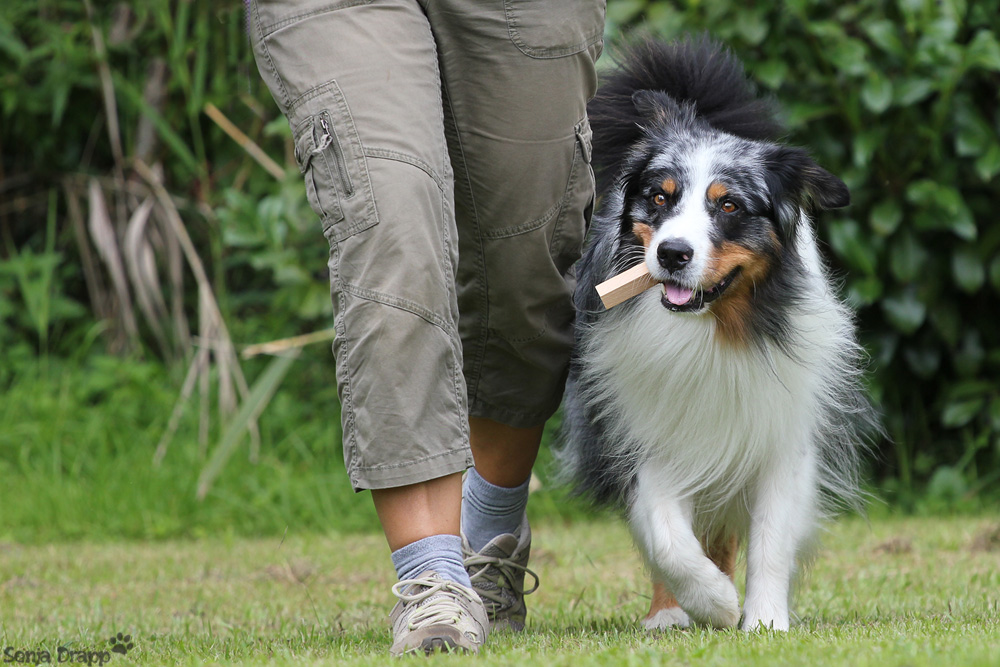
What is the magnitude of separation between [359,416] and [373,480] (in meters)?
0.13

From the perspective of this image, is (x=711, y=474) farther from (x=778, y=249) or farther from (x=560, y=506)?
(x=560, y=506)

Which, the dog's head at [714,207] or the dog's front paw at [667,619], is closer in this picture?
the dog's head at [714,207]

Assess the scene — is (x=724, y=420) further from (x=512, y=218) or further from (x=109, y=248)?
(x=109, y=248)

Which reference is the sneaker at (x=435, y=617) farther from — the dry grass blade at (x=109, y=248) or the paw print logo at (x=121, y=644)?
the dry grass blade at (x=109, y=248)

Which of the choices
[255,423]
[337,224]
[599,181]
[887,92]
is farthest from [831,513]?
[255,423]

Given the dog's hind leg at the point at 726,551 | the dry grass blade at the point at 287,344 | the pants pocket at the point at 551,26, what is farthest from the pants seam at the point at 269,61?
the dry grass blade at the point at 287,344

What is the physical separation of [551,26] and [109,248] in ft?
13.3

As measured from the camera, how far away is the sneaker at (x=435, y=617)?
2.21m

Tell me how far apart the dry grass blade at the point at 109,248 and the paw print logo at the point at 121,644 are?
3.67 m

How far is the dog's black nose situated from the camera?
260cm

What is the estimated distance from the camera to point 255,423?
5676 mm

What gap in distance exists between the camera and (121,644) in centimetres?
249

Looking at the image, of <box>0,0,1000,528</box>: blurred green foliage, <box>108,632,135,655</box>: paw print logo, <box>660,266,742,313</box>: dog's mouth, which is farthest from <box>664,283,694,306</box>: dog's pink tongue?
<box>108,632,135,655</box>: paw print logo

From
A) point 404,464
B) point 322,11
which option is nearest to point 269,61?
point 322,11
